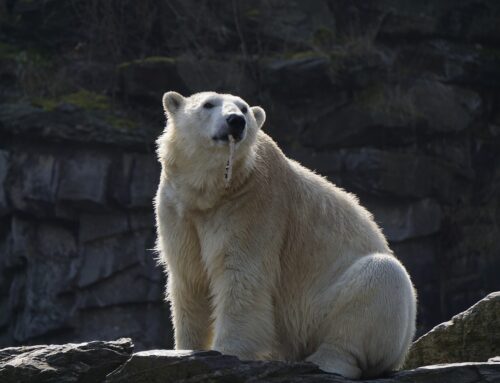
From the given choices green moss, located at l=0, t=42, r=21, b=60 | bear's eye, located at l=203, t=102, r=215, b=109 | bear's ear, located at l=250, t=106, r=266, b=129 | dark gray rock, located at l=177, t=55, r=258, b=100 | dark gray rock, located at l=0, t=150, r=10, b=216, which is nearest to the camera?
A: bear's eye, located at l=203, t=102, r=215, b=109

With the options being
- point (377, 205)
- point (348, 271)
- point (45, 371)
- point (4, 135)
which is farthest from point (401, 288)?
point (4, 135)

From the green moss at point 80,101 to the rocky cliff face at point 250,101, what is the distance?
38mm

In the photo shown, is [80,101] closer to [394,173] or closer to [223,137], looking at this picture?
[394,173]

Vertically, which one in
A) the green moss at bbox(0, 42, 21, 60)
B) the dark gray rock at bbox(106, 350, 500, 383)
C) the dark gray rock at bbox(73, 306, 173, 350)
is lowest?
the dark gray rock at bbox(73, 306, 173, 350)

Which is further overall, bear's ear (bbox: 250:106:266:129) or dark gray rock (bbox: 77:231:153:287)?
dark gray rock (bbox: 77:231:153:287)

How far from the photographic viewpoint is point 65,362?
5.49 m

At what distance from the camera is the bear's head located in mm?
6477

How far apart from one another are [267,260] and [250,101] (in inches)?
458

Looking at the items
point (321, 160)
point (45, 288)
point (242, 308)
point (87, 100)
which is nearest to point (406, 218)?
point (321, 160)

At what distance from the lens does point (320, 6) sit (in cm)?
1866

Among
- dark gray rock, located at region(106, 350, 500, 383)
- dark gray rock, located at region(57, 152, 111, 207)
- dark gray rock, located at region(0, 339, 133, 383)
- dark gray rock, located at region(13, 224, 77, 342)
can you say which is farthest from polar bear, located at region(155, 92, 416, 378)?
dark gray rock, located at region(13, 224, 77, 342)

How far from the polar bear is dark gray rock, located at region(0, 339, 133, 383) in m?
0.78

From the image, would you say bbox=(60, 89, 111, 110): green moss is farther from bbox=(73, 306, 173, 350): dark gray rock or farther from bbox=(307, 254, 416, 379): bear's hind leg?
bbox=(307, 254, 416, 379): bear's hind leg

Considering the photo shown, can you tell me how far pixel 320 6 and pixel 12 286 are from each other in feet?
24.5
